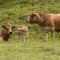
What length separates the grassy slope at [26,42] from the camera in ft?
32.8

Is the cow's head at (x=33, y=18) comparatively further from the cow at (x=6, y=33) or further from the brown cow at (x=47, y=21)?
the cow at (x=6, y=33)

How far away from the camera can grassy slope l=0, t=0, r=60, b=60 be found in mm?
9984

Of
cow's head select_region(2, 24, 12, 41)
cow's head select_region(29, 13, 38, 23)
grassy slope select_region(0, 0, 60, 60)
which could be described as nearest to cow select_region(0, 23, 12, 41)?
cow's head select_region(2, 24, 12, 41)

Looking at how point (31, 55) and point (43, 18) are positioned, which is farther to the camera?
point (43, 18)

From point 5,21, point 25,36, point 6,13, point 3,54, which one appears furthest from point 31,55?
point 6,13

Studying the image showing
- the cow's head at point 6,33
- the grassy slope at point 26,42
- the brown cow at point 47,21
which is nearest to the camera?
the grassy slope at point 26,42

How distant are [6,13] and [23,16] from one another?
3.72 ft

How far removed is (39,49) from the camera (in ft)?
36.1

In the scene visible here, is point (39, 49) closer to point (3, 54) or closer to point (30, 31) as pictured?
point (3, 54)

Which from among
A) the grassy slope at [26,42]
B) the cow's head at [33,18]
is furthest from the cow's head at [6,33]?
the cow's head at [33,18]

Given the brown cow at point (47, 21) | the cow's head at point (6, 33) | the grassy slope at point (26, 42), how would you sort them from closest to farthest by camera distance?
1. the grassy slope at point (26, 42)
2. the cow's head at point (6, 33)
3. the brown cow at point (47, 21)

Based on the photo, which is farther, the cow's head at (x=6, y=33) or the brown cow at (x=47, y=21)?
the brown cow at (x=47, y=21)

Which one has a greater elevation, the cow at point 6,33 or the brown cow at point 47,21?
the brown cow at point 47,21

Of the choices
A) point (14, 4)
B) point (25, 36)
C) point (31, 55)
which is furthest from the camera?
point (14, 4)
